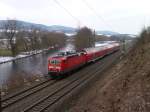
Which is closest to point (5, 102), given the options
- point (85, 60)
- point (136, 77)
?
point (136, 77)

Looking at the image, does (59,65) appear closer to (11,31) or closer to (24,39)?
(11,31)

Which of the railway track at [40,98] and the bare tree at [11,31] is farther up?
the bare tree at [11,31]

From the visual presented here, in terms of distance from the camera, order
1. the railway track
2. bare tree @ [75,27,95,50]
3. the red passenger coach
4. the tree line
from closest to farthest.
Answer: the railway track < the red passenger coach < the tree line < bare tree @ [75,27,95,50]

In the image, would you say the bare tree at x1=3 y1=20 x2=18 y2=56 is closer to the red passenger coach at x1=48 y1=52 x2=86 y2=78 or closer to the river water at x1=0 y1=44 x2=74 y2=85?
the river water at x1=0 y1=44 x2=74 y2=85

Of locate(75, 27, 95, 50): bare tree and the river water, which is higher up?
locate(75, 27, 95, 50): bare tree

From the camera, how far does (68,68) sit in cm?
3125

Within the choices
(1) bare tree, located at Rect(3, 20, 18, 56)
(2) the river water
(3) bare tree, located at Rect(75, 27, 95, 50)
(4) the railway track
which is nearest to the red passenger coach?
(4) the railway track

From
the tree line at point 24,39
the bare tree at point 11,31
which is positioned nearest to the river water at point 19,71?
the bare tree at point 11,31

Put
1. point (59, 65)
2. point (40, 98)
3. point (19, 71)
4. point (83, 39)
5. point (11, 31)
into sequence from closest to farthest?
1. point (40, 98)
2. point (59, 65)
3. point (19, 71)
4. point (11, 31)
5. point (83, 39)

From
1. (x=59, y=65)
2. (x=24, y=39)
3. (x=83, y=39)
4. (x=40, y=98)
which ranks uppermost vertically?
(x=24, y=39)

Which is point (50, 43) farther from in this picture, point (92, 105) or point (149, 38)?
point (92, 105)

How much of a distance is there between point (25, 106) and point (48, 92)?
4867 millimetres

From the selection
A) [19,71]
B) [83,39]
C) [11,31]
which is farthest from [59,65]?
[83,39]

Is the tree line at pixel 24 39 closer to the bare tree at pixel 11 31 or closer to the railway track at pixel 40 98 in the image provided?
the bare tree at pixel 11 31
